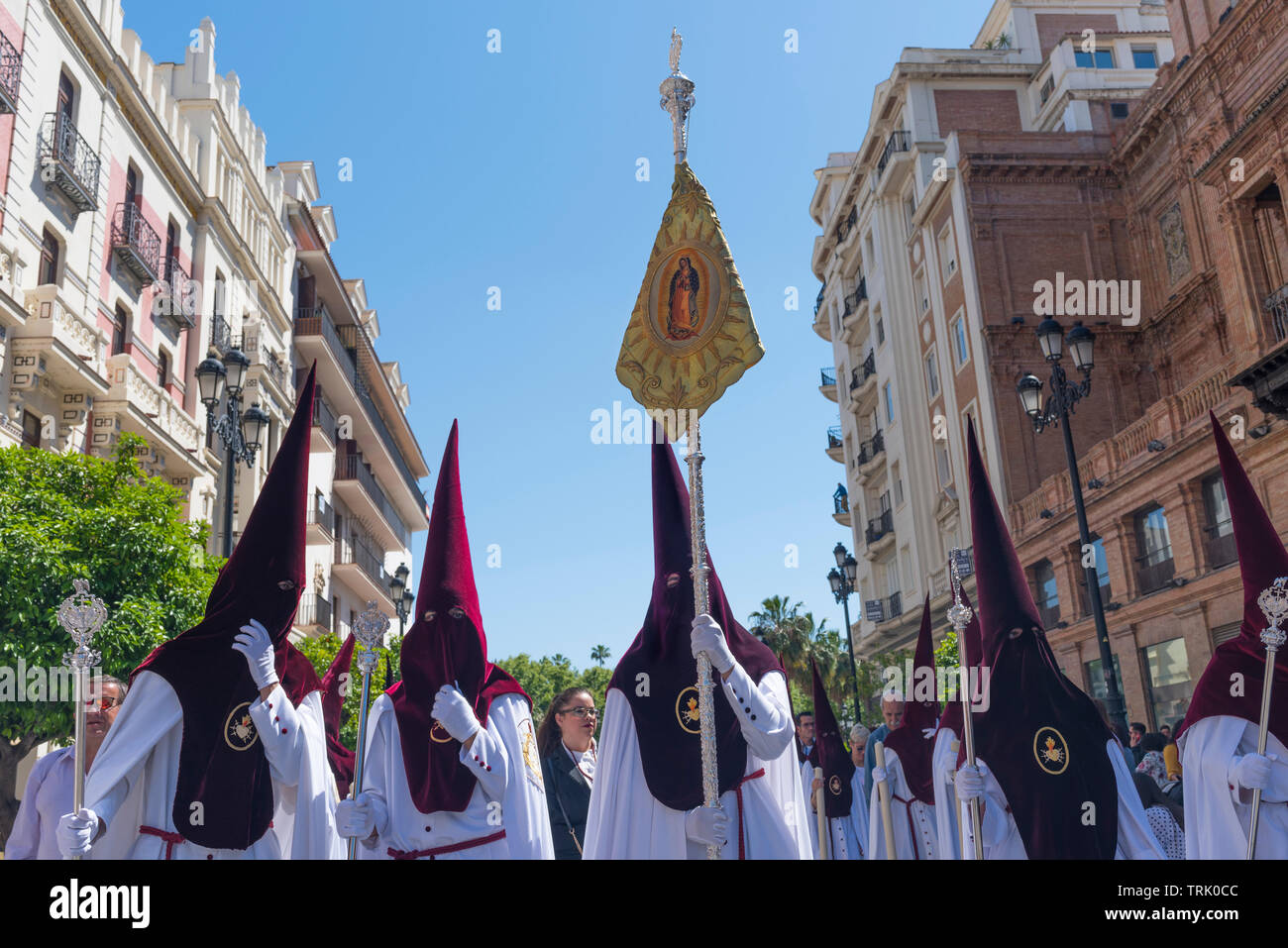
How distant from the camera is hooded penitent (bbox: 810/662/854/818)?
989cm

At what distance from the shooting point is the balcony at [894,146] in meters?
38.0

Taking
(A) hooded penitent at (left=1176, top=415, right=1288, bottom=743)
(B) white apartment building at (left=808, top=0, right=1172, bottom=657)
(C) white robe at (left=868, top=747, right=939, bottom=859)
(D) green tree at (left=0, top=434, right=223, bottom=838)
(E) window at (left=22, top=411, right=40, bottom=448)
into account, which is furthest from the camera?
(B) white apartment building at (left=808, top=0, right=1172, bottom=657)

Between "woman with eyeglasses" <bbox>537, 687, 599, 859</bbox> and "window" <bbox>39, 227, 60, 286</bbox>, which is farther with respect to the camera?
"window" <bbox>39, 227, 60, 286</bbox>

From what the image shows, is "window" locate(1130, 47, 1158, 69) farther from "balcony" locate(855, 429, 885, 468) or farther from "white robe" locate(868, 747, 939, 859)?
"white robe" locate(868, 747, 939, 859)

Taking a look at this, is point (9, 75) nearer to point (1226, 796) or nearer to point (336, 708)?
point (336, 708)

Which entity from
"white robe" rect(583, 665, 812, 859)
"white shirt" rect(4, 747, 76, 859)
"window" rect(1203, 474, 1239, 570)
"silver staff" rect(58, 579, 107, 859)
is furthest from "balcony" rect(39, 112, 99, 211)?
"window" rect(1203, 474, 1239, 570)

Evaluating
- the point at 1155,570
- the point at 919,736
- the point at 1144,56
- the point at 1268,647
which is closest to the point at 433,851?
Answer: the point at 1268,647

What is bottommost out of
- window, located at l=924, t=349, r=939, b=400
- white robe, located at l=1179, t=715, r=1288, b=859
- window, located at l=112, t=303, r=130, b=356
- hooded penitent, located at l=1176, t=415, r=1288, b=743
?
white robe, located at l=1179, t=715, r=1288, b=859

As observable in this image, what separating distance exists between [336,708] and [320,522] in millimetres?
26214

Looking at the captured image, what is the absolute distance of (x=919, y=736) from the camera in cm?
880

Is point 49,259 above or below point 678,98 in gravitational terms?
above

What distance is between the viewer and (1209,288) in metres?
28.7

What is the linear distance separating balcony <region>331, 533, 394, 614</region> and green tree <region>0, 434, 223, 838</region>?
20.4m

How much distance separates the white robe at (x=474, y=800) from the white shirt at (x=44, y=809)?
1.52m
